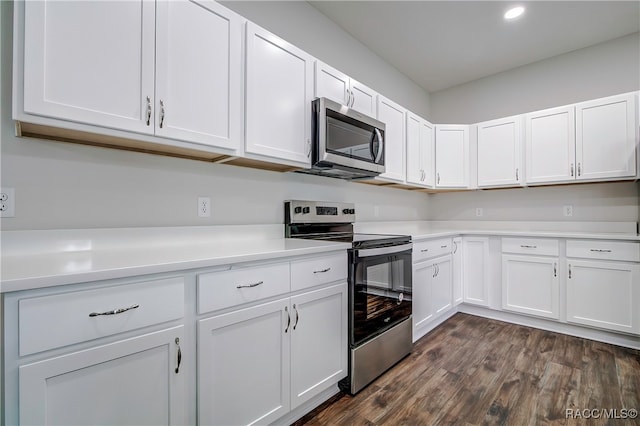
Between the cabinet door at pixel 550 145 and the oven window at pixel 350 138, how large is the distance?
6.30 ft

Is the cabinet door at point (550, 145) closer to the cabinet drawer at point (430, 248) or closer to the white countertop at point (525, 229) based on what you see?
the white countertop at point (525, 229)

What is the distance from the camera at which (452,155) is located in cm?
355

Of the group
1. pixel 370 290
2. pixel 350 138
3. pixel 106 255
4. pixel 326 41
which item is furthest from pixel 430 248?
pixel 106 255

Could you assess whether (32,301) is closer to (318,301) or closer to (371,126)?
(318,301)

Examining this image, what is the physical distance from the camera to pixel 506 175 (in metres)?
3.30

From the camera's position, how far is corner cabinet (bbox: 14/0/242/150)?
3.43ft

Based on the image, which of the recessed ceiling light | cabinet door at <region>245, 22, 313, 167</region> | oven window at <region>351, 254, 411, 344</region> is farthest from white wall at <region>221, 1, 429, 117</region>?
oven window at <region>351, 254, 411, 344</region>

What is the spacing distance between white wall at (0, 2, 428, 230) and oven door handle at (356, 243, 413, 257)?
2.29ft

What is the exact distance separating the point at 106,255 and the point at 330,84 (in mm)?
1725

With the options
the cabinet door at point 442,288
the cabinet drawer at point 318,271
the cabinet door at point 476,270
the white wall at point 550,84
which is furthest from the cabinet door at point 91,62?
the white wall at point 550,84

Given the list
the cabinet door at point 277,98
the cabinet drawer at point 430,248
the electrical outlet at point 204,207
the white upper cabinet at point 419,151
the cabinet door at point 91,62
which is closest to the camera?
the cabinet door at point 91,62

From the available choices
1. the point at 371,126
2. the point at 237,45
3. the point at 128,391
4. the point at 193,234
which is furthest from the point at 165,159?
the point at 371,126

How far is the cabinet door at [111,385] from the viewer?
0.84 m

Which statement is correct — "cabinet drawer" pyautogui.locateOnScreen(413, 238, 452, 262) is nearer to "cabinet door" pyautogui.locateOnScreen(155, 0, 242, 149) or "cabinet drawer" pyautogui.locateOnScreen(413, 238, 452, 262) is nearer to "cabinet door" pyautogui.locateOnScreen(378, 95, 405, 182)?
"cabinet door" pyautogui.locateOnScreen(378, 95, 405, 182)
